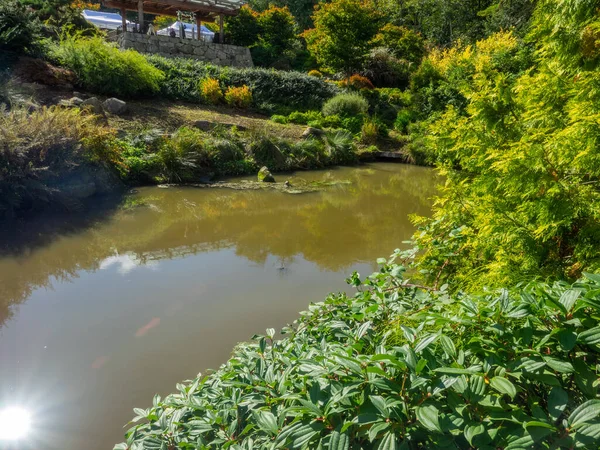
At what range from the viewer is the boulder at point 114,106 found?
39.9ft

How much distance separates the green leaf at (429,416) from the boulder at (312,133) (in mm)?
12752

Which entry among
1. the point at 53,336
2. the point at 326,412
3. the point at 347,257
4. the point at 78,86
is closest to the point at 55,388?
the point at 53,336

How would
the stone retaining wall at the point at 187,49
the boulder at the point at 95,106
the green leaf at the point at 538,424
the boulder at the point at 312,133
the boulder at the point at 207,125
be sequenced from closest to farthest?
the green leaf at the point at 538,424 → the boulder at the point at 95,106 → the boulder at the point at 207,125 → the boulder at the point at 312,133 → the stone retaining wall at the point at 187,49

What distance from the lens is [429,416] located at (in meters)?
0.96

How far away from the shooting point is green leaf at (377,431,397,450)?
953 mm

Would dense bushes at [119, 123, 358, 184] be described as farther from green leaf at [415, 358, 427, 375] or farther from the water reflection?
Answer: green leaf at [415, 358, 427, 375]

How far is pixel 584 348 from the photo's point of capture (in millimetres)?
1103

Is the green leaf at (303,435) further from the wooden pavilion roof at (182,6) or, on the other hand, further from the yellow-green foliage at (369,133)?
the wooden pavilion roof at (182,6)

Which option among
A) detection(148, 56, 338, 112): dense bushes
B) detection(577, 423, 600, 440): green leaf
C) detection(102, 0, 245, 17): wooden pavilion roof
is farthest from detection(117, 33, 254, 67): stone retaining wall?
detection(577, 423, 600, 440): green leaf

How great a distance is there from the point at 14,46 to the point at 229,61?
1006 centimetres

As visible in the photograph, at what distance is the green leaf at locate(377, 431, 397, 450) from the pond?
2.23m

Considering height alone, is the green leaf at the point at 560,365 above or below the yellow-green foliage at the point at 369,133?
above

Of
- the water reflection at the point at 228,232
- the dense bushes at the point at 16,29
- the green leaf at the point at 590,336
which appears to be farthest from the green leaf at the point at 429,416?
the dense bushes at the point at 16,29

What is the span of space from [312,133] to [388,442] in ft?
42.9
